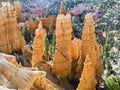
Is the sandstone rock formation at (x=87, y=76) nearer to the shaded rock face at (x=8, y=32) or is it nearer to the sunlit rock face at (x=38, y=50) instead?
the sunlit rock face at (x=38, y=50)

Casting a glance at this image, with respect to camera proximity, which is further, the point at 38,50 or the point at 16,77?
the point at 38,50

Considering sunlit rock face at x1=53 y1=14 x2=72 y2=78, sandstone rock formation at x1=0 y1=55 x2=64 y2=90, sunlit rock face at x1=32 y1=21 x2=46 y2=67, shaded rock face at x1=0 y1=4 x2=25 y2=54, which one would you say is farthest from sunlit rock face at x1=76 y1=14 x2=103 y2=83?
sandstone rock formation at x1=0 y1=55 x2=64 y2=90

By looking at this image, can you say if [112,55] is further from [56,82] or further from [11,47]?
[56,82]

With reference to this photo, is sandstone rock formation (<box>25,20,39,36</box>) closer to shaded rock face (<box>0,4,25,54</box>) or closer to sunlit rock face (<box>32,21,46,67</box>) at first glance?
shaded rock face (<box>0,4,25,54</box>)

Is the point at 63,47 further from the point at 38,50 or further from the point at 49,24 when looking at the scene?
the point at 49,24

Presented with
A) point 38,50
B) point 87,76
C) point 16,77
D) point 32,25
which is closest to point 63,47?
point 38,50

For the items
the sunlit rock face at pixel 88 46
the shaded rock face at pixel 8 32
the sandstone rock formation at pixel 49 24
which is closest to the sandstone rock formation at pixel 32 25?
the sandstone rock formation at pixel 49 24
